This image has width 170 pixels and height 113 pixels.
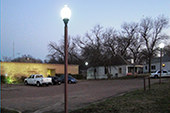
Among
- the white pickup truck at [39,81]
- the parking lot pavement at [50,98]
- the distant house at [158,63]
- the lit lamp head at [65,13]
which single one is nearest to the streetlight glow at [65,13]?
the lit lamp head at [65,13]

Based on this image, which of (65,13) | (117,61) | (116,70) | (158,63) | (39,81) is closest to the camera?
(65,13)

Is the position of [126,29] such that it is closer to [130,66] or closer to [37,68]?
[130,66]

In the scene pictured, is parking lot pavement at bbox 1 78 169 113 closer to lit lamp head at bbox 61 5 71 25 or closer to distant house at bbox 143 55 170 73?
lit lamp head at bbox 61 5 71 25

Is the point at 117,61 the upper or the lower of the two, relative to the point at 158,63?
upper

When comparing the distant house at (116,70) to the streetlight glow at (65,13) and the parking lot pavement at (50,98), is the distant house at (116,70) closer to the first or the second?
the parking lot pavement at (50,98)

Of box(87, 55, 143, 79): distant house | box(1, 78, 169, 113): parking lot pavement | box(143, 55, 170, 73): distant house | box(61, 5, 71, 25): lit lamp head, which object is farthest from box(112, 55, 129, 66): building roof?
box(61, 5, 71, 25): lit lamp head

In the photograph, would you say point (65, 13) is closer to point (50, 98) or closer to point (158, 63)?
point (50, 98)

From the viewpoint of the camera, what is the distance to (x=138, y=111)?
793 cm

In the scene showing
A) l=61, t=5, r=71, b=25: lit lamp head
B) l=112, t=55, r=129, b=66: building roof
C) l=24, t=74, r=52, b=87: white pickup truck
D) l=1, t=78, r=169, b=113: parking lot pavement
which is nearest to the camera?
l=61, t=5, r=71, b=25: lit lamp head

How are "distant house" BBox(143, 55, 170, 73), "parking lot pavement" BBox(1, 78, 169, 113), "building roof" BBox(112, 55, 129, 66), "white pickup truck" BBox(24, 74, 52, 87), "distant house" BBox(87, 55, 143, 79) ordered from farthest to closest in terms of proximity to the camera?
"distant house" BBox(143, 55, 170, 73), "distant house" BBox(87, 55, 143, 79), "building roof" BBox(112, 55, 129, 66), "white pickup truck" BBox(24, 74, 52, 87), "parking lot pavement" BBox(1, 78, 169, 113)

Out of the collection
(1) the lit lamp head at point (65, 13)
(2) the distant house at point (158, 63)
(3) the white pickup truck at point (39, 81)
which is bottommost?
(3) the white pickup truck at point (39, 81)

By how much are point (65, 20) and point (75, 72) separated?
4132 centimetres

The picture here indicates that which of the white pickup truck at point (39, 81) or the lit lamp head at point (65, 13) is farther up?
the lit lamp head at point (65, 13)

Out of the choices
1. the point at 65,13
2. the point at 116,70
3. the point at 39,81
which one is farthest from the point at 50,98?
the point at 116,70
